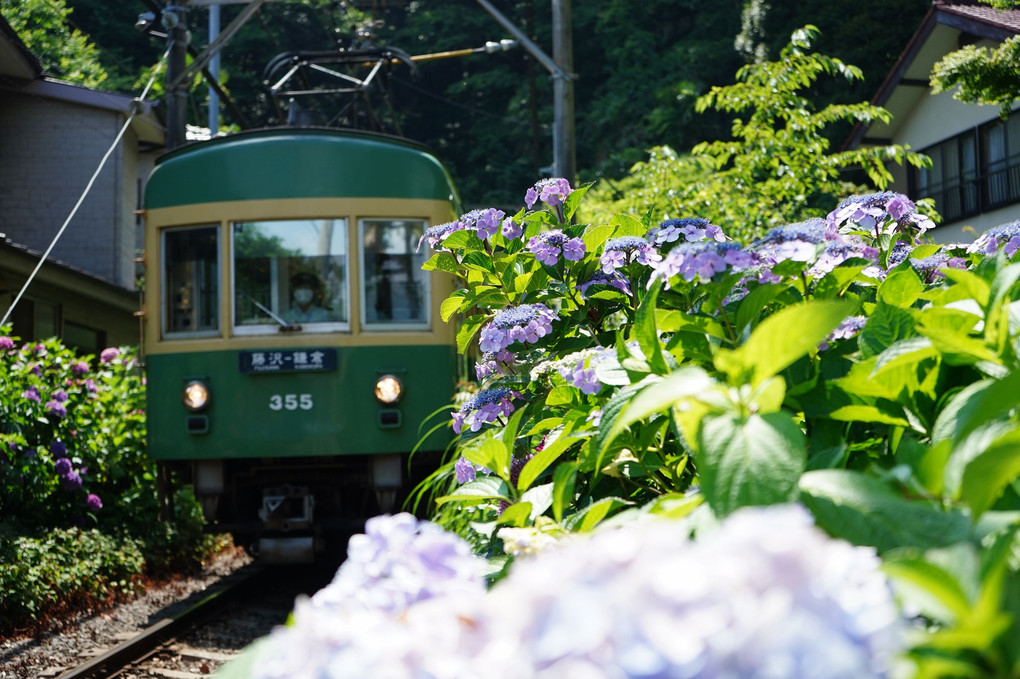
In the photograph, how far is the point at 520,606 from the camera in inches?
26.2

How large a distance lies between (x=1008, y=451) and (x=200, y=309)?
262 inches

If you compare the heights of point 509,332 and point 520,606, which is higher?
point 509,332

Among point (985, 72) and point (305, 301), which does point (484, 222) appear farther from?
point (985, 72)

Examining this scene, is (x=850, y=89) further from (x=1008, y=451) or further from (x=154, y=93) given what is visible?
(x=1008, y=451)

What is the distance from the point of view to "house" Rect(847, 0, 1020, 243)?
1523 cm

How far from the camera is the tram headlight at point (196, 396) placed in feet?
22.3

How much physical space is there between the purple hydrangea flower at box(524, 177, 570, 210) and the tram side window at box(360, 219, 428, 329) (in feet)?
14.0

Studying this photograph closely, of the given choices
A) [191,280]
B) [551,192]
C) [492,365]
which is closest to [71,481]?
[191,280]

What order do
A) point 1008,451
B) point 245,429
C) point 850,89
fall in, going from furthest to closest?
point 850,89 < point 245,429 < point 1008,451

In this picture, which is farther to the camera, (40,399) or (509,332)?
(40,399)

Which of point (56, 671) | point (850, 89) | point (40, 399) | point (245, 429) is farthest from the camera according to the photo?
point (850, 89)

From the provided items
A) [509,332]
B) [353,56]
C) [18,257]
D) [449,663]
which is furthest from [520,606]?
[18,257]

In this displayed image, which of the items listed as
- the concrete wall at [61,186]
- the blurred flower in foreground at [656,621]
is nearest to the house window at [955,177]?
the concrete wall at [61,186]

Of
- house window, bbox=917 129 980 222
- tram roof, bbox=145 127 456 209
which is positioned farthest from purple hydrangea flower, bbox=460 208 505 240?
house window, bbox=917 129 980 222
